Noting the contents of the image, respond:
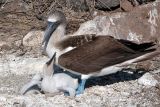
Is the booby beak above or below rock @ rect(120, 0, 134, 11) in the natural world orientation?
above

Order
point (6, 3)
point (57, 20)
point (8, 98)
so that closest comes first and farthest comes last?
point (8, 98) → point (57, 20) → point (6, 3)

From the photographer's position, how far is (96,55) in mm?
7434

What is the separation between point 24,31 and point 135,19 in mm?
1838

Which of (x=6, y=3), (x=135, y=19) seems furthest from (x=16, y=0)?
(x=135, y=19)

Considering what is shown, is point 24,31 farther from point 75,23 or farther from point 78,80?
point 78,80

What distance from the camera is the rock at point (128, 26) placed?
361 inches

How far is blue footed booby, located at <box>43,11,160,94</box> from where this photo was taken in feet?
24.2

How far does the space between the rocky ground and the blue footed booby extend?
1.09 feet

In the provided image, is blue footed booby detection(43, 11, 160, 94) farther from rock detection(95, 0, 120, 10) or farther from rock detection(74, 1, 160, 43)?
rock detection(95, 0, 120, 10)

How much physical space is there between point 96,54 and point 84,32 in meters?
1.69

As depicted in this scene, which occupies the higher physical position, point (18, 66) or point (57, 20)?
point (57, 20)

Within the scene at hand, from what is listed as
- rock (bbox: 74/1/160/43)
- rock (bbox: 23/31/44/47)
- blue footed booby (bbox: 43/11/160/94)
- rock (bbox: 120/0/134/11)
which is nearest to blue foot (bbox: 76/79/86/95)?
blue footed booby (bbox: 43/11/160/94)

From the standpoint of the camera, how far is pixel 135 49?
7562mm

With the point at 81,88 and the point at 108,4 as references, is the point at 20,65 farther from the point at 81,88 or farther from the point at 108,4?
A: the point at 108,4
